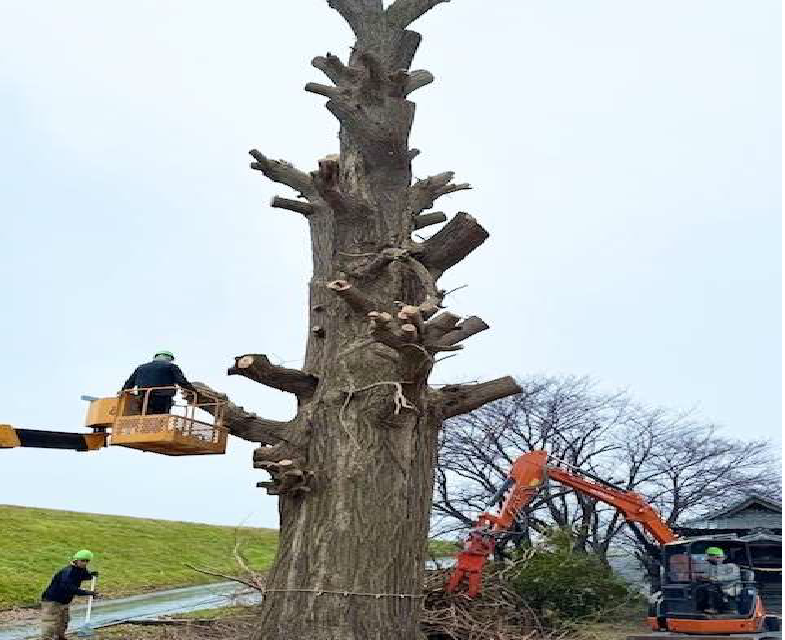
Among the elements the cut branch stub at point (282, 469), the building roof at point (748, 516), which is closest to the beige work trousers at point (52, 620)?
the cut branch stub at point (282, 469)

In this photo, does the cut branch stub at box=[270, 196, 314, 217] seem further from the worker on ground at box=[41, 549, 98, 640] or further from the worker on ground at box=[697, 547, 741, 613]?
the worker on ground at box=[697, 547, 741, 613]

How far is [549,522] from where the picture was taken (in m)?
21.4

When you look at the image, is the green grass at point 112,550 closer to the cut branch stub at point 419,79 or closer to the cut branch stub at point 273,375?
the cut branch stub at point 273,375

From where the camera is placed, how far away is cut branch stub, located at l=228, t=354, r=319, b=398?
608 centimetres

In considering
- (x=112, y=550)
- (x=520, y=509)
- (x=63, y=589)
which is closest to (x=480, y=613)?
(x=520, y=509)

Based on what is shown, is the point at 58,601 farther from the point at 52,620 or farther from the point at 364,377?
the point at 364,377

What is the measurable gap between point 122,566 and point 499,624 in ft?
42.6

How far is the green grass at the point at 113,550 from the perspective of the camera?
17500 millimetres

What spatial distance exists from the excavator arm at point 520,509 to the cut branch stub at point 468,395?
17.9 feet

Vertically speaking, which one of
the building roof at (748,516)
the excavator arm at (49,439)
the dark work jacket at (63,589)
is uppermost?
the building roof at (748,516)

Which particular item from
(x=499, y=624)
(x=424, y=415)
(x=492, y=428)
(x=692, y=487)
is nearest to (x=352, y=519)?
(x=424, y=415)

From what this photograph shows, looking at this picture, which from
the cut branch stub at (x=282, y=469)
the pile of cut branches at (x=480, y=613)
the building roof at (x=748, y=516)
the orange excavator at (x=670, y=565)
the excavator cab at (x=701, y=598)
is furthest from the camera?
the building roof at (x=748, y=516)

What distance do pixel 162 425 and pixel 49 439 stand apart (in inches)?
75.3

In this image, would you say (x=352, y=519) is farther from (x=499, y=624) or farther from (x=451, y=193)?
(x=499, y=624)
